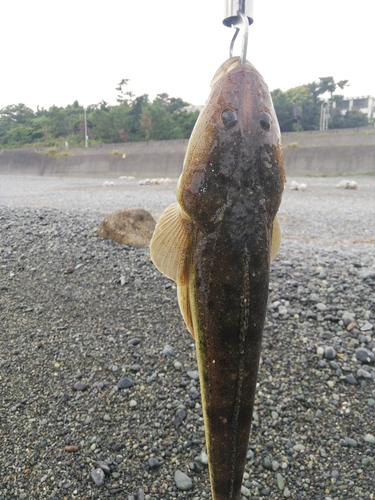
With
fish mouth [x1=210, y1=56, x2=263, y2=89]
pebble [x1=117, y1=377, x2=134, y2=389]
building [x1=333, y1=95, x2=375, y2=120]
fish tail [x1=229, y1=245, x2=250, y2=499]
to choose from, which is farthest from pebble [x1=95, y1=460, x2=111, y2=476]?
building [x1=333, y1=95, x2=375, y2=120]

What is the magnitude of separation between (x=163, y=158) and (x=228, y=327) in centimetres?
3178

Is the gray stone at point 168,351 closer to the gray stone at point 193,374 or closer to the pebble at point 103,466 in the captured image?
the gray stone at point 193,374

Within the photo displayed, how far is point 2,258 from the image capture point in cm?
611

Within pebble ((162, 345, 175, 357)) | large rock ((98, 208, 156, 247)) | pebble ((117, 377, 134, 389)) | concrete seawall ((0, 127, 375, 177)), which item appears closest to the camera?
pebble ((117, 377, 134, 389))

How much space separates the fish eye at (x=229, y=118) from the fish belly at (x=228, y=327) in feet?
1.59

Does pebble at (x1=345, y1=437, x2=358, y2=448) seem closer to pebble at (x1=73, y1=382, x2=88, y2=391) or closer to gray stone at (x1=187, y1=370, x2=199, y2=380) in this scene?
A: gray stone at (x1=187, y1=370, x2=199, y2=380)

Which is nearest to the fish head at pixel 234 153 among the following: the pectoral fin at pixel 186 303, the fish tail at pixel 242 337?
the fish tail at pixel 242 337

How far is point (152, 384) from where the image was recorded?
12.8 ft

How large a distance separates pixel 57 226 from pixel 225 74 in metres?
6.24

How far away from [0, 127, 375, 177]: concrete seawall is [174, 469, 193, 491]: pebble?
26.0 meters

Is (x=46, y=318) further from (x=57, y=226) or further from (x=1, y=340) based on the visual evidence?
(x=57, y=226)

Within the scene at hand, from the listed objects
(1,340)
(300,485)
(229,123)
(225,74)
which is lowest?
(300,485)

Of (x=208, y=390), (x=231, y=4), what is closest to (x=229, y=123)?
(x=231, y=4)

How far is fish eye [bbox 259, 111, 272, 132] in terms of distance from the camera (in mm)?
1718
